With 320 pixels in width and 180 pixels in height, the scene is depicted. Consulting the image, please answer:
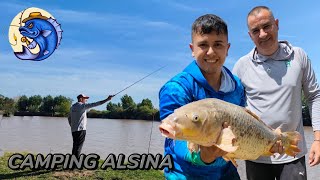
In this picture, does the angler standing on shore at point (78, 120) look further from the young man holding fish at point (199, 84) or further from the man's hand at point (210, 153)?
the man's hand at point (210, 153)

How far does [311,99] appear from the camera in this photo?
397 cm

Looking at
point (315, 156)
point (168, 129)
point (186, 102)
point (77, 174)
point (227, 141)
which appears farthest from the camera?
point (77, 174)

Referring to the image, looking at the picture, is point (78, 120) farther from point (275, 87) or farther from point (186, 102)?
point (186, 102)

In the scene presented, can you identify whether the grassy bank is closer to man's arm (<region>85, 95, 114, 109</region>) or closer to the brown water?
the brown water

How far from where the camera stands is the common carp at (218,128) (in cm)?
195

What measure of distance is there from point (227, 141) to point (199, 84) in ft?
1.88

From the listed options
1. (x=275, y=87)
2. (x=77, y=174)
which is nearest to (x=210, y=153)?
(x=275, y=87)

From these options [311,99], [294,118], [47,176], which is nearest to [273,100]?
[294,118]

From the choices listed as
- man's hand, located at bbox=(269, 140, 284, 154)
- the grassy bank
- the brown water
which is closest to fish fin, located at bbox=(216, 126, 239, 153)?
man's hand, located at bbox=(269, 140, 284, 154)

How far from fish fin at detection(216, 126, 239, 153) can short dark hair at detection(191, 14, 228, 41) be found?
704 millimetres

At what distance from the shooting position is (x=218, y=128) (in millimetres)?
2078

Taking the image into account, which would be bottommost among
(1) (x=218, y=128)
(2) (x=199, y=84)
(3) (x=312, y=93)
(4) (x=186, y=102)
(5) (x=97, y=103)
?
(1) (x=218, y=128)

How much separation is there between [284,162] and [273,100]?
600 mm

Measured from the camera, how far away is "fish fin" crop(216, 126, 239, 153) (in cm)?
201
